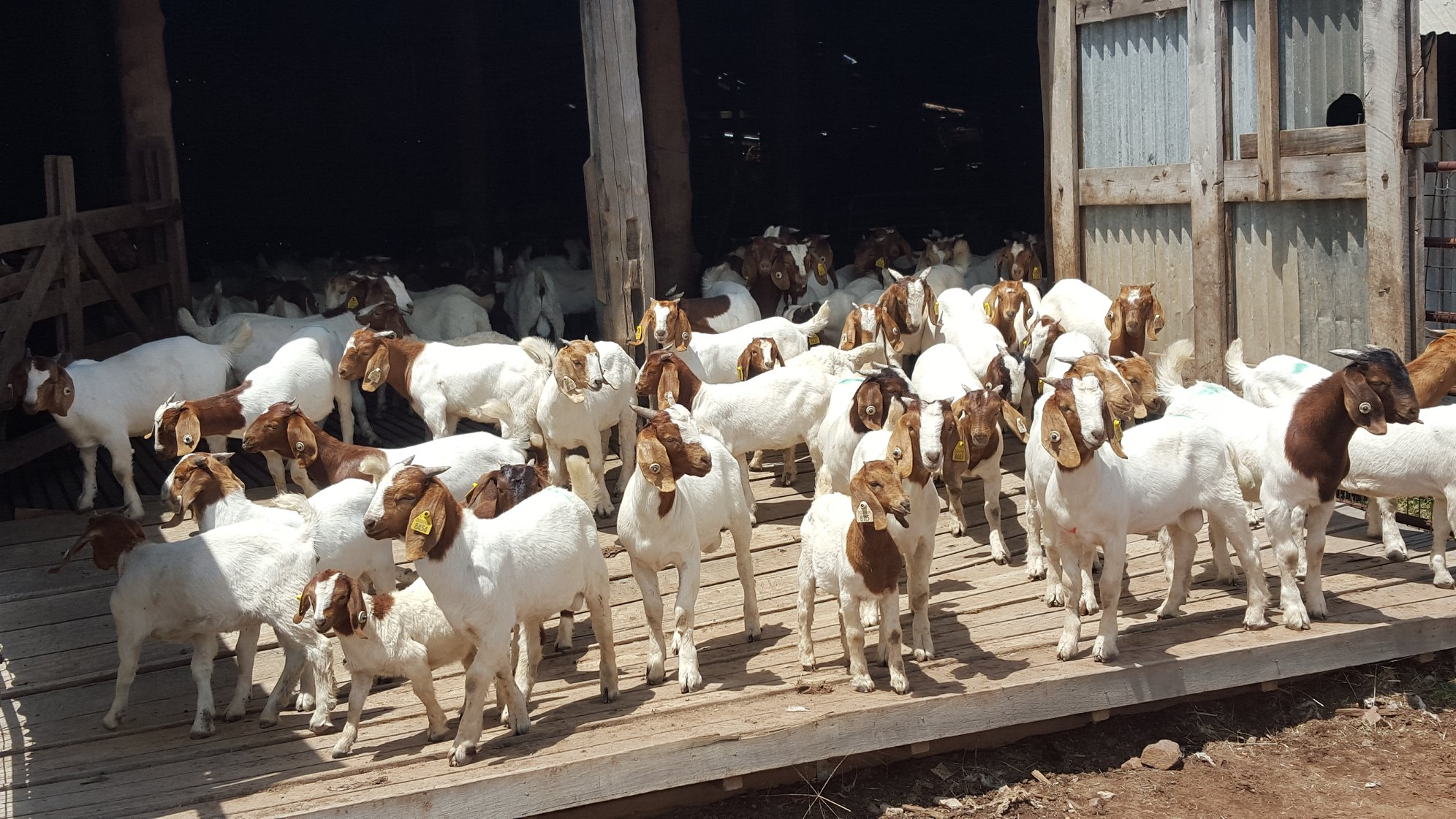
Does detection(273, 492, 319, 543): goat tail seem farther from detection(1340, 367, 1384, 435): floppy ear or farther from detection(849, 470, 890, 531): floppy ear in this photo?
detection(1340, 367, 1384, 435): floppy ear

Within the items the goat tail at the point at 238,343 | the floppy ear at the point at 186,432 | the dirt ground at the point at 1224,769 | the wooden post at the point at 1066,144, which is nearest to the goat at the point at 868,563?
the dirt ground at the point at 1224,769

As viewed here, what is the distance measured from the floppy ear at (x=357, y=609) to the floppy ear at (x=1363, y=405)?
160 inches

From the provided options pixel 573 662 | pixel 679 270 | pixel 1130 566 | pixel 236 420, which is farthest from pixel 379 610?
pixel 679 270

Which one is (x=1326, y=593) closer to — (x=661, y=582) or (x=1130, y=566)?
(x=1130, y=566)

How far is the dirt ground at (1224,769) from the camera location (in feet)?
18.0

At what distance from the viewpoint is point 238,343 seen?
942cm

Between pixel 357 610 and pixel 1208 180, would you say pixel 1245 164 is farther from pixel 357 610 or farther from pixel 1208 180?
pixel 357 610

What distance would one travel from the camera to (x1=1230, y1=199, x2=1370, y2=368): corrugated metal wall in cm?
752

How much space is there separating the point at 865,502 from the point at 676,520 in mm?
932

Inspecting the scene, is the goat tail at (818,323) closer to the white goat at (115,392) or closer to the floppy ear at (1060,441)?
the white goat at (115,392)

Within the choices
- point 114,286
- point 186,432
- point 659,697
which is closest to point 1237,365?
point 659,697

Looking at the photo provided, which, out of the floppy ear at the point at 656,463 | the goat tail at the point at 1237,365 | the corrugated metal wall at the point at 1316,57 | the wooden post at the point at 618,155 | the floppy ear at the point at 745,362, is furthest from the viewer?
the wooden post at the point at 618,155

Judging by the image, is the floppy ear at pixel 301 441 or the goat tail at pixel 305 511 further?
the floppy ear at pixel 301 441

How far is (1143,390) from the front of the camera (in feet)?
23.2
